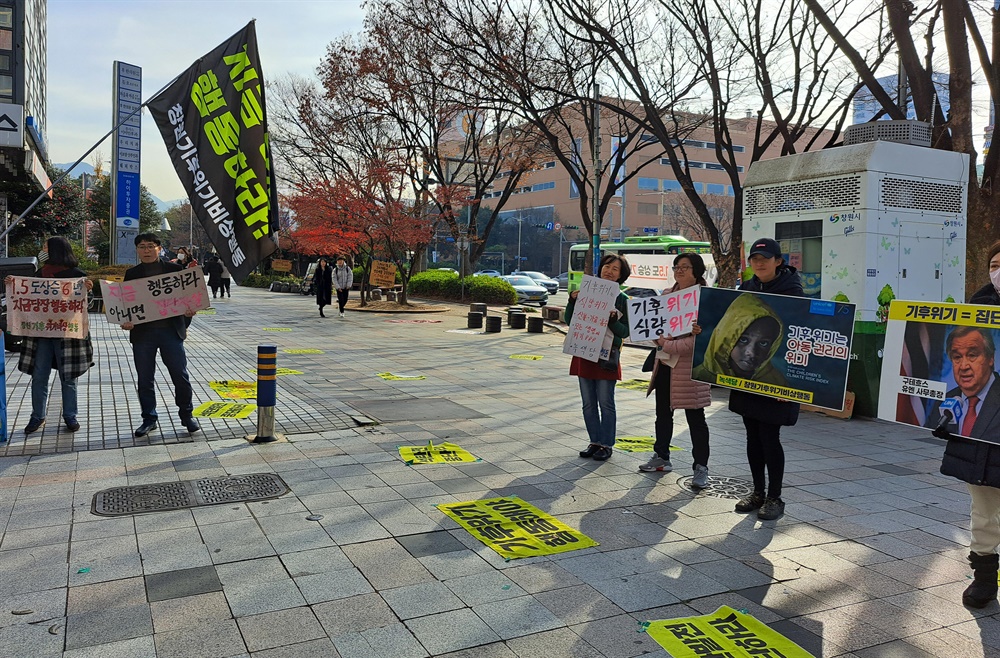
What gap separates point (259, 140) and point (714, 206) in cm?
5928

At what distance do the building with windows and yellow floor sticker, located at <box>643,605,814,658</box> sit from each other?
17.3 metres

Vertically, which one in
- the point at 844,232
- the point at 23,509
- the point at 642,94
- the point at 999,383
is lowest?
the point at 23,509

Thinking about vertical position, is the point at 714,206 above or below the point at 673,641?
above

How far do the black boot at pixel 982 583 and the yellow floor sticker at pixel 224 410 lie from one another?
6806 millimetres

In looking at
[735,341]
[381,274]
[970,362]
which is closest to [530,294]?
[381,274]

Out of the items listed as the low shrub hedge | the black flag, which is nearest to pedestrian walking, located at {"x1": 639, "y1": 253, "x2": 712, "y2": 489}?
the black flag

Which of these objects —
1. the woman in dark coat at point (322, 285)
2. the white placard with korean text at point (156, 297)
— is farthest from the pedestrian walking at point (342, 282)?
the white placard with korean text at point (156, 297)

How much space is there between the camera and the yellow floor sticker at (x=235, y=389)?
948cm

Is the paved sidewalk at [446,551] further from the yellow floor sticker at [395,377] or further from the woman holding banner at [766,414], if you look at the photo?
the yellow floor sticker at [395,377]

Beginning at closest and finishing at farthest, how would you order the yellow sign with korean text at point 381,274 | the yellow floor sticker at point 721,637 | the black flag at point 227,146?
the yellow floor sticker at point 721,637
the black flag at point 227,146
the yellow sign with korean text at point 381,274

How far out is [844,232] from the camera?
32.4 feet

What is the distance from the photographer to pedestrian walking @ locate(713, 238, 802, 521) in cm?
529

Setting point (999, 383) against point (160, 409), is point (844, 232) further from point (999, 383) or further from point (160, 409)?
point (160, 409)

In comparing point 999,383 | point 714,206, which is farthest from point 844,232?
point 714,206
